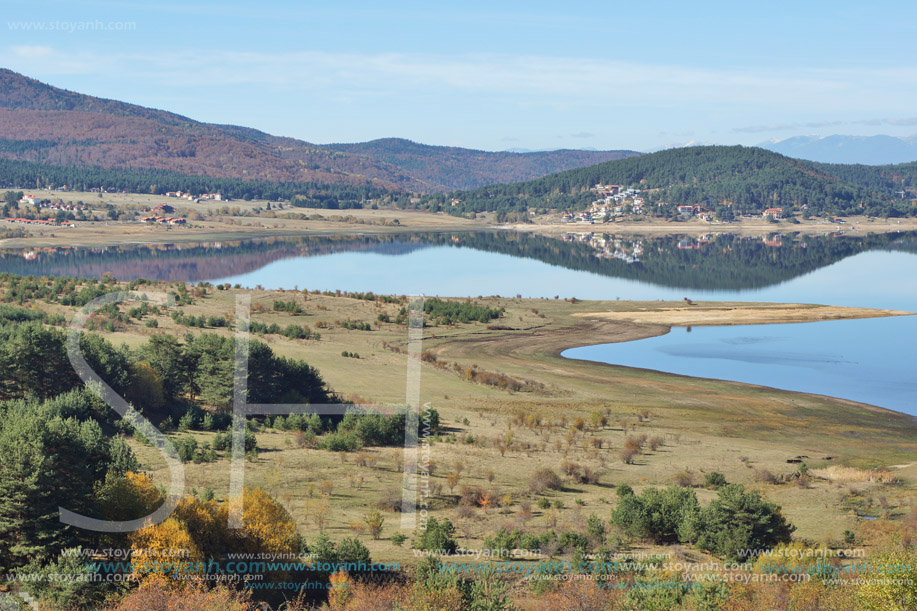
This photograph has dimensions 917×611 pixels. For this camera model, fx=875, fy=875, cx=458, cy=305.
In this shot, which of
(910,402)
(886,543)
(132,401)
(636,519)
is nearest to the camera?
(886,543)

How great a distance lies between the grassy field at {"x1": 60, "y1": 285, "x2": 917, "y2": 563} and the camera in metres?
24.5

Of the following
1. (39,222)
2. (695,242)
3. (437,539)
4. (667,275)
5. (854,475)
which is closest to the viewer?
(437,539)

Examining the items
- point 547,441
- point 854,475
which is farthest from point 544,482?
point 854,475

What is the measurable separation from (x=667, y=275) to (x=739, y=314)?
29877 mm

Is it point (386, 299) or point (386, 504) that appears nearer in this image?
point (386, 504)

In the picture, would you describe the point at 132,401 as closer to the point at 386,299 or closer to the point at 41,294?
the point at 41,294

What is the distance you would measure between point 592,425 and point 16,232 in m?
117

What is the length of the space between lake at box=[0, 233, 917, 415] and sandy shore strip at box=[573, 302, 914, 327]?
2042mm

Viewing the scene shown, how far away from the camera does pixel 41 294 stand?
57.6 meters

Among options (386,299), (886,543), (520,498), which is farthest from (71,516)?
(386,299)

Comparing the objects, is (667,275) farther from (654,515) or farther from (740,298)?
(654,515)

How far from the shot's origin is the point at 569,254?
412 ft

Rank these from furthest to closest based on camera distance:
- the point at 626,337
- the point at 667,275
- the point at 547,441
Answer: the point at 667,275 → the point at 626,337 → the point at 547,441

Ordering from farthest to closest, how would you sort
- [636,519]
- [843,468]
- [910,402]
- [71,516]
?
1. [910,402]
2. [843,468]
3. [636,519]
4. [71,516]
